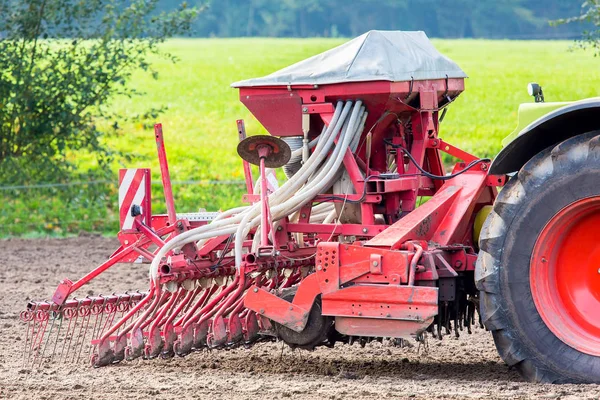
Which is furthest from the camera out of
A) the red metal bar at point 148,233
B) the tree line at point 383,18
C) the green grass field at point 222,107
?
the tree line at point 383,18

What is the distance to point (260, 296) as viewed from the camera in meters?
5.67

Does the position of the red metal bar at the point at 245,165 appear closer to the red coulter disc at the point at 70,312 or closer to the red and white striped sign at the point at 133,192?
the red and white striped sign at the point at 133,192

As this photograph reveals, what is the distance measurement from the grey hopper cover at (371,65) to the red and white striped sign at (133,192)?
877 millimetres

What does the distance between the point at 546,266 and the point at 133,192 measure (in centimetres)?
275

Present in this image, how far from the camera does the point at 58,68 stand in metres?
14.0

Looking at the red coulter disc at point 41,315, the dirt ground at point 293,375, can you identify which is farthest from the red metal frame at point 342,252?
the dirt ground at point 293,375

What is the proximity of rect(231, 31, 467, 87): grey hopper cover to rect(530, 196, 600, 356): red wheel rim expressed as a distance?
144cm

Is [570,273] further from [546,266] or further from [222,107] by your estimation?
[222,107]

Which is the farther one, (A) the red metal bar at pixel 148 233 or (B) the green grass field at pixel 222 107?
(B) the green grass field at pixel 222 107

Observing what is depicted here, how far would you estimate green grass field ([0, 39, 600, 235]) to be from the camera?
13.7m

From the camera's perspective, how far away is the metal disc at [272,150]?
19.3 ft

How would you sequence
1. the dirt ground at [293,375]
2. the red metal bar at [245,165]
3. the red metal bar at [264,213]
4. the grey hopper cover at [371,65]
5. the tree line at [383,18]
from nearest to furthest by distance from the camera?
the dirt ground at [293,375] < the red metal bar at [264,213] < the grey hopper cover at [371,65] < the red metal bar at [245,165] < the tree line at [383,18]

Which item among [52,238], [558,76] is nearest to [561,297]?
[52,238]

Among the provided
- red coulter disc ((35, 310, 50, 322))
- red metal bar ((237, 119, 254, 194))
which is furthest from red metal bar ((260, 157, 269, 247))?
red coulter disc ((35, 310, 50, 322))
